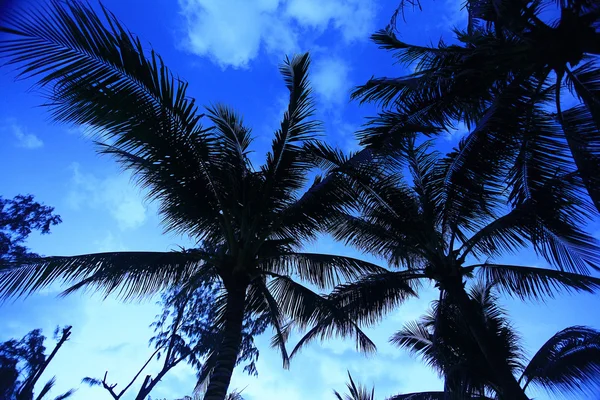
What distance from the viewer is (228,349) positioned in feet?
18.1

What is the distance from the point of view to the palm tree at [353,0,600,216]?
4312 millimetres

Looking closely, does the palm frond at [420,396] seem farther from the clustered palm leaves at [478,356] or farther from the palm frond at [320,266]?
the palm frond at [320,266]

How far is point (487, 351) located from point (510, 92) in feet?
14.4

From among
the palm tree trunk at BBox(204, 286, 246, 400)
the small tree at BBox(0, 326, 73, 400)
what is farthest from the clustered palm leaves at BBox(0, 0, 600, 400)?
the small tree at BBox(0, 326, 73, 400)

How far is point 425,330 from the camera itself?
1126cm

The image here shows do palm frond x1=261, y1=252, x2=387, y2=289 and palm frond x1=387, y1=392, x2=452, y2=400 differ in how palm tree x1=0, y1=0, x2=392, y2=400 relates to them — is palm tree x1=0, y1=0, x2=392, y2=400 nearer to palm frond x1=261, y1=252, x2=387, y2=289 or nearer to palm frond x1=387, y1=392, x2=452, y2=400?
palm frond x1=261, y1=252, x2=387, y2=289

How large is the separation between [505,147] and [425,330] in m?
7.38

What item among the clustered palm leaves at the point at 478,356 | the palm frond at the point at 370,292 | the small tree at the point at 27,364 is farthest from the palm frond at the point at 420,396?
the small tree at the point at 27,364

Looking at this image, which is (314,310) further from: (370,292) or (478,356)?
(478,356)

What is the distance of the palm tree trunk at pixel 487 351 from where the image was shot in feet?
19.7

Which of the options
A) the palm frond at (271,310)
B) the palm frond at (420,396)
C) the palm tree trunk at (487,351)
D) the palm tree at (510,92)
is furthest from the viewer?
the palm frond at (420,396)

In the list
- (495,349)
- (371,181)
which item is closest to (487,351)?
(495,349)

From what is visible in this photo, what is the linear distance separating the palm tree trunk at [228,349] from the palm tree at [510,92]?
11.5 ft

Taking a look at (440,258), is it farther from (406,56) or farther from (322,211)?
(406,56)
